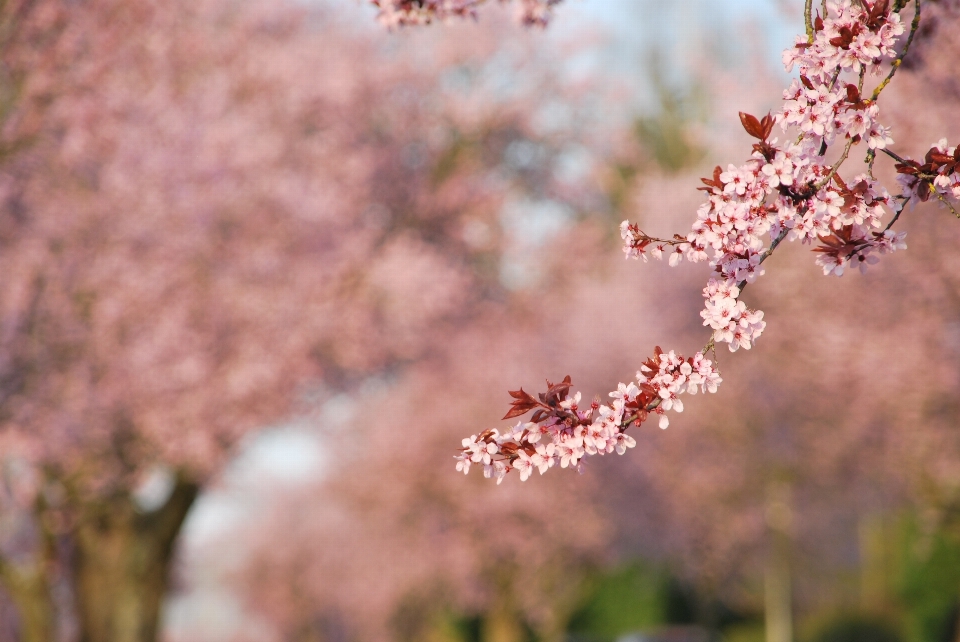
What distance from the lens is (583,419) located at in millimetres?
4492

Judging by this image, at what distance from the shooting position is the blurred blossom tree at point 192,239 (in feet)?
46.1

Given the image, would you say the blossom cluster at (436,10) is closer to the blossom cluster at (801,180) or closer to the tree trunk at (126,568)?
the blossom cluster at (801,180)

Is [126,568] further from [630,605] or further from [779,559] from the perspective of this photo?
[630,605]

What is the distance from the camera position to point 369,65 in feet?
71.0

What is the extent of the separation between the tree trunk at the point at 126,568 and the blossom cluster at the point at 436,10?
13.6 m

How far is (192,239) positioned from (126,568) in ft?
19.4

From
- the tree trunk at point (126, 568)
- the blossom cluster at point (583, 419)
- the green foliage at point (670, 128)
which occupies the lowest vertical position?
the blossom cluster at point (583, 419)

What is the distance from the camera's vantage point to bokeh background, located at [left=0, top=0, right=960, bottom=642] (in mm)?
14727

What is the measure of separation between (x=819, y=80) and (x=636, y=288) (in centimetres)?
2417

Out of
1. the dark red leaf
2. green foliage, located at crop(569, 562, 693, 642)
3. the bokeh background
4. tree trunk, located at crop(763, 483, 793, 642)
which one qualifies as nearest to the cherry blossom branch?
the dark red leaf

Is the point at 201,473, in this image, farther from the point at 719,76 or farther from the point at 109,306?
the point at 719,76

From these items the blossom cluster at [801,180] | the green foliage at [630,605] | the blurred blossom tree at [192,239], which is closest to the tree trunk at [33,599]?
the blurred blossom tree at [192,239]

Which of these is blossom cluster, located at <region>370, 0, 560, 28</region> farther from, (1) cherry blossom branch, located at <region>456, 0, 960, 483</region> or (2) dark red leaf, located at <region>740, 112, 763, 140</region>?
(2) dark red leaf, located at <region>740, 112, 763, 140</region>

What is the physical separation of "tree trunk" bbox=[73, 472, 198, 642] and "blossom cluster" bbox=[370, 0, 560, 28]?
13569 mm
